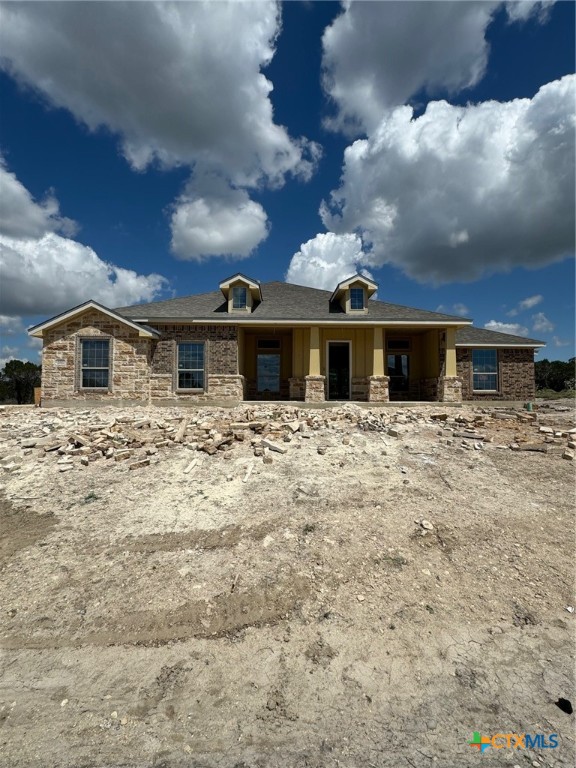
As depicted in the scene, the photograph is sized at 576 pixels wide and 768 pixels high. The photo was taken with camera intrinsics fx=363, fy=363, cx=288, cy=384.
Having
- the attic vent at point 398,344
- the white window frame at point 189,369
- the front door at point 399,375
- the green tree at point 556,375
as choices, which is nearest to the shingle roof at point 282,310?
the white window frame at point 189,369

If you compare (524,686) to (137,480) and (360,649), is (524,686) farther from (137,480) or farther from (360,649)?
(137,480)

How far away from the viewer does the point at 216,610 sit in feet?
12.8

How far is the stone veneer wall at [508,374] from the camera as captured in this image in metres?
17.8

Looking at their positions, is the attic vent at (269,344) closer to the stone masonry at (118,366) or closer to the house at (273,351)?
the house at (273,351)

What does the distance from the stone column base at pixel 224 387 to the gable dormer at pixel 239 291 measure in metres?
2.97

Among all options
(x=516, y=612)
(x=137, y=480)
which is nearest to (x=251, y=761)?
(x=516, y=612)

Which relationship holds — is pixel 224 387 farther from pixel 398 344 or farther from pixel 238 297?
pixel 398 344

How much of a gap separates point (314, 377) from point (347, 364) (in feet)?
7.68

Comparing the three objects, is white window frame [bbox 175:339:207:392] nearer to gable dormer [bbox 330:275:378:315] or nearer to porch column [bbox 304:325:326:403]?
porch column [bbox 304:325:326:403]

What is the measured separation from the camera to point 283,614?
Answer: 382cm

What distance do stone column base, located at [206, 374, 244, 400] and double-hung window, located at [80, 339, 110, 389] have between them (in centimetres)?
404

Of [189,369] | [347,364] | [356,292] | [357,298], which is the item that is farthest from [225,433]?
[356,292]

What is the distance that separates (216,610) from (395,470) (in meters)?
4.73

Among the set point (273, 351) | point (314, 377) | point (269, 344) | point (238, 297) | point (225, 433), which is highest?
point (238, 297)
